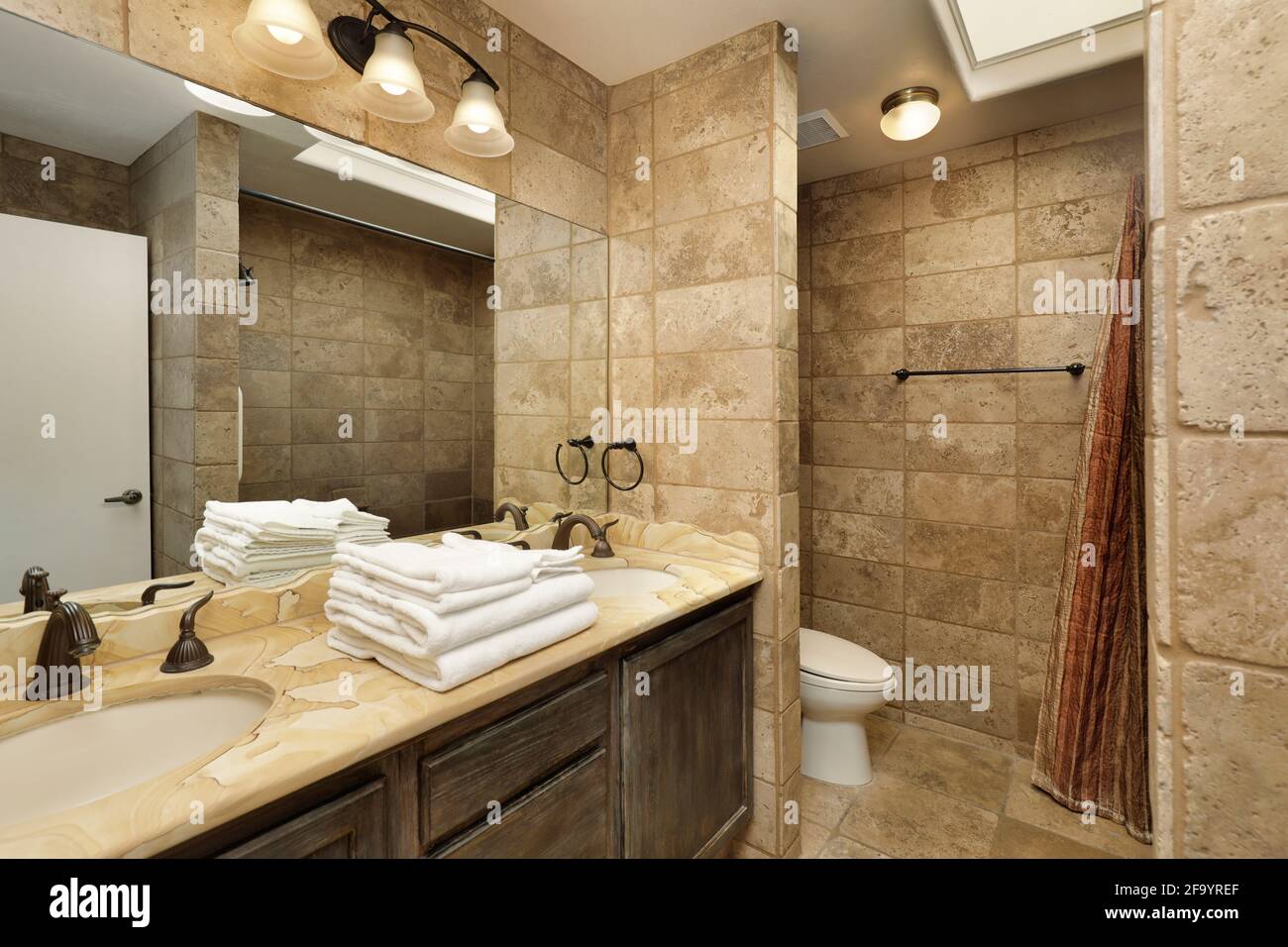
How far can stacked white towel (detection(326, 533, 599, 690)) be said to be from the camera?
100 cm

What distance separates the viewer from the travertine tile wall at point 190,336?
44.7 inches

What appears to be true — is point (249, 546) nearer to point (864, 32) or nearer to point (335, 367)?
point (335, 367)

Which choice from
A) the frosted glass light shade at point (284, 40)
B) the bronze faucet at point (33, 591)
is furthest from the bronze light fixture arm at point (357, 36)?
the bronze faucet at point (33, 591)

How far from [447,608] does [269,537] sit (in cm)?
55

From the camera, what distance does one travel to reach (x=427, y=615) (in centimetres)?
99

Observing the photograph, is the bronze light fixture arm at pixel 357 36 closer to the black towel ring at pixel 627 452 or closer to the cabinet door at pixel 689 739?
the black towel ring at pixel 627 452

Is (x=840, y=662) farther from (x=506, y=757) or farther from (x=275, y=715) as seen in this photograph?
(x=275, y=715)

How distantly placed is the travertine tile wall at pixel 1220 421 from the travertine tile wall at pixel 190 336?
57.8 inches

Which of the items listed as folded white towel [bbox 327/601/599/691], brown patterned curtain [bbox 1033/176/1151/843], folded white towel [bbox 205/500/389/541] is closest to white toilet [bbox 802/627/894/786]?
brown patterned curtain [bbox 1033/176/1151/843]

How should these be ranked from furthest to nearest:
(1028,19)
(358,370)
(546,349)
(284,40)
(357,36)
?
(546,349) < (1028,19) < (358,370) < (357,36) < (284,40)

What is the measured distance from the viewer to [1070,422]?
230 centimetres

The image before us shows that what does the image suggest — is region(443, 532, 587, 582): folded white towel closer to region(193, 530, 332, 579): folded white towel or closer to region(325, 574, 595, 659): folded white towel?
region(325, 574, 595, 659): folded white towel

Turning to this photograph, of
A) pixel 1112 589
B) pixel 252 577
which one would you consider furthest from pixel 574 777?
pixel 1112 589
